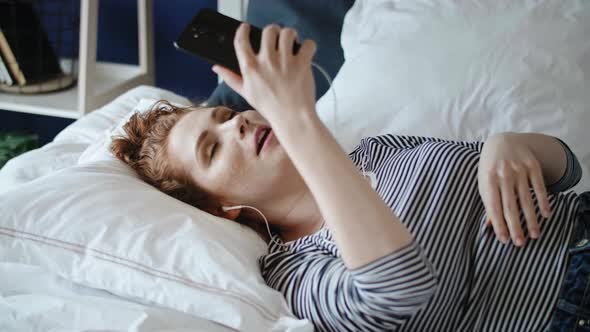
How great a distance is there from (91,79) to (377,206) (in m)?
1.28

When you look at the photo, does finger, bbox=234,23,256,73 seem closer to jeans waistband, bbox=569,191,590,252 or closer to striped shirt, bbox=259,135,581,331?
striped shirt, bbox=259,135,581,331

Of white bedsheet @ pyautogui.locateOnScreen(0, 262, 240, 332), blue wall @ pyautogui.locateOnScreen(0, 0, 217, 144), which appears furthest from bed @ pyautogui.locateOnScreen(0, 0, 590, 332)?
blue wall @ pyautogui.locateOnScreen(0, 0, 217, 144)

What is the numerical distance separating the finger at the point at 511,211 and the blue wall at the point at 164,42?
1343 millimetres

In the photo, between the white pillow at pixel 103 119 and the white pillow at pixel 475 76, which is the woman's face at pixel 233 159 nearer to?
the white pillow at pixel 475 76

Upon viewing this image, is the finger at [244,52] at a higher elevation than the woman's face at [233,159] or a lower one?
higher

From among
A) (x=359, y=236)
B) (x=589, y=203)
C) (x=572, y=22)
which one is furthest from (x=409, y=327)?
(x=572, y=22)

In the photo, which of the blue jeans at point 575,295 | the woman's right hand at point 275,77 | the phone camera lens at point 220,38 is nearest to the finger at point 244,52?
the woman's right hand at point 275,77

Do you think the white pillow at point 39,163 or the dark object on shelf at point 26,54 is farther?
the dark object on shelf at point 26,54

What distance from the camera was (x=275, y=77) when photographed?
0.66m

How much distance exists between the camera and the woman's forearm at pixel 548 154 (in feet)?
3.06

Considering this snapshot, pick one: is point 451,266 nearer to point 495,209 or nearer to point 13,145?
point 495,209

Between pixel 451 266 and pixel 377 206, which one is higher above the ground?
pixel 377 206

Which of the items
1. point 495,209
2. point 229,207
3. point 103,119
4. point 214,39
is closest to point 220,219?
point 229,207

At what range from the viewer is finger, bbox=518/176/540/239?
825mm
